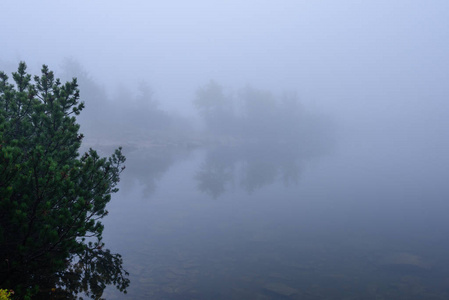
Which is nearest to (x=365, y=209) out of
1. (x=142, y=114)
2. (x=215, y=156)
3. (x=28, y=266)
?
(x=28, y=266)

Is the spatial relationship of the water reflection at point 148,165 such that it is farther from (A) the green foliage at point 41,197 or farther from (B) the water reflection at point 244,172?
(A) the green foliage at point 41,197

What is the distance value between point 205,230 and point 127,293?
45.0ft

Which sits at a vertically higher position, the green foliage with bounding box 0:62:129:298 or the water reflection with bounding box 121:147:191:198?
the water reflection with bounding box 121:147:191:198

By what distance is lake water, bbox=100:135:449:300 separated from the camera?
61.4ft

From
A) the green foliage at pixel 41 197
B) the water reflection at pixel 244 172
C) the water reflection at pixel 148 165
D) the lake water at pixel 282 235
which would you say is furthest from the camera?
the water reflection at pixel 244 172

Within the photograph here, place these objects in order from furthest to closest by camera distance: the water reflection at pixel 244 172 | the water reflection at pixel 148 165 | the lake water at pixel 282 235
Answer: the water reflection at pixel 244 172 → the water reflection at pixel 148 165 → the lake water at pixel 282 235

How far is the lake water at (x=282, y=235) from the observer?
18.7 m

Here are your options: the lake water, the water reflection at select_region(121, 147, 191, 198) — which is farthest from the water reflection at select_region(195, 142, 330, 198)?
the water reflection at select_region(121, 147, 191, 198)

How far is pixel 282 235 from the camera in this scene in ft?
93.9

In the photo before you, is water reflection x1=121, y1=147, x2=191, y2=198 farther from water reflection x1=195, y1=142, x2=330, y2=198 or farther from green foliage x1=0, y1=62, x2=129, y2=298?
green foliage x1=0, y1=62, x2=129, y2=298

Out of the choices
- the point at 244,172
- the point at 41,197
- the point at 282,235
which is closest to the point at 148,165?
the point at 244,172

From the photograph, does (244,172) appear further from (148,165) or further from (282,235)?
(282,235)

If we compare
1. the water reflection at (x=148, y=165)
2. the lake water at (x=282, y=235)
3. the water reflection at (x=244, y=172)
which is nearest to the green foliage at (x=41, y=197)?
the lake water at (x=282, y=235)

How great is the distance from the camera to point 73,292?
14.5m
